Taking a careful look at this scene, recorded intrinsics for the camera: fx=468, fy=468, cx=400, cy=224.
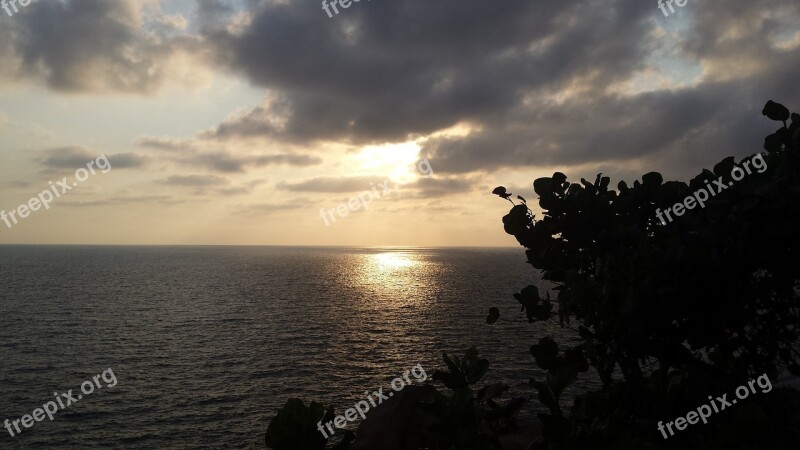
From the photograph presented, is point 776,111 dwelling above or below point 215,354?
above

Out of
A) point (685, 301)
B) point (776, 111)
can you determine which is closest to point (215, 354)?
point (685, 301)

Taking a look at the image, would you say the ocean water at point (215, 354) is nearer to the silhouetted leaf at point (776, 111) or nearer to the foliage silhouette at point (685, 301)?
the foliage silhouette at point (685, 301)

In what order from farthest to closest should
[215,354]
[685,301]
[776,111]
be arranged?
[215,354]
[776,111]
[685,301]

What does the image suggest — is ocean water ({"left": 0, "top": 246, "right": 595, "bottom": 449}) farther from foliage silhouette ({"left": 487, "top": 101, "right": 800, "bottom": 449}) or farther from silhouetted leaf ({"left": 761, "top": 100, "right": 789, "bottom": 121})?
silhouetted leaf ({"left": 761, "top": 100, "right": 789, "bottom": 121})

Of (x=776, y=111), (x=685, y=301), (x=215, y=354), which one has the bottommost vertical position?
(x=215, y=354)

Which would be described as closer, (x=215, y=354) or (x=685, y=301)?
(x=685, y=301)

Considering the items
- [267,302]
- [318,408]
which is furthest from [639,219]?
[267,302]

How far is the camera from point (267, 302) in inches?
3182

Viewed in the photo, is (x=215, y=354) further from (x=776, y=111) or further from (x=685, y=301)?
(x=776, y=111)

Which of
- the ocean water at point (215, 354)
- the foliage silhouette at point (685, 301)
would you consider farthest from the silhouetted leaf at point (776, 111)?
the ocean water at point (215, 354)

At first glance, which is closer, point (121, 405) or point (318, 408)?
point (318, 408)

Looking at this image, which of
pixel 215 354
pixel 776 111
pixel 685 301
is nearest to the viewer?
pixel 685 301

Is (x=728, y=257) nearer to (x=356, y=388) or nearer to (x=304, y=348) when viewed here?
(x=356, y=388)

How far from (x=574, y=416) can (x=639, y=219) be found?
4.48 meters
